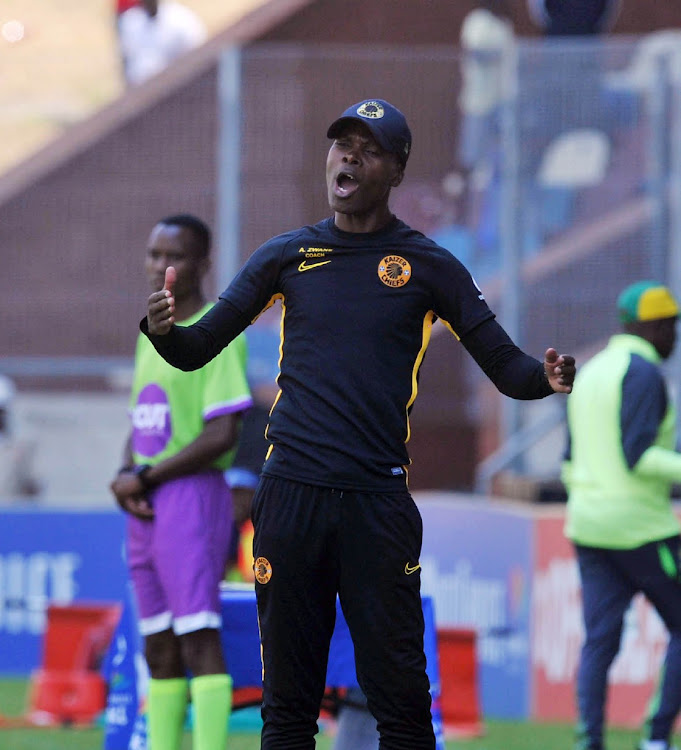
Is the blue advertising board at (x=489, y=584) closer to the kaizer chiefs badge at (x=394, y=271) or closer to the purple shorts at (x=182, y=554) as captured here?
the purple shorts at (x=182, y=554)

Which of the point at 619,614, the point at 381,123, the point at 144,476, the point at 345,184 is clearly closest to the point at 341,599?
the point at 345,184

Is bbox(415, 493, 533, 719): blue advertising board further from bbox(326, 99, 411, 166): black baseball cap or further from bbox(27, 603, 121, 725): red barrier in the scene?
bbox(326, 99, 411, 166): black baseball cap

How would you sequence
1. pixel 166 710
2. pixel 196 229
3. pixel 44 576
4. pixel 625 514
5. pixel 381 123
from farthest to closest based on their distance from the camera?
pixel 44 576 → pixel 625 514 → pixel 196 229 → pixel 166 710 → pixel 381 123

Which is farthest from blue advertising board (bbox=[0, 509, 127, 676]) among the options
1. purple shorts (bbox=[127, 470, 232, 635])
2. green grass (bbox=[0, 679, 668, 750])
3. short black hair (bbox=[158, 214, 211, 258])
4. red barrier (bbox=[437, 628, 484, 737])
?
short black hair (bbox=[158, 214, 211, 258])

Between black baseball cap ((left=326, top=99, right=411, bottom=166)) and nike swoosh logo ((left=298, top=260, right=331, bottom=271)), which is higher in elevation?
black baseball cap ((left=326, top=99, right=411, bottom=166))

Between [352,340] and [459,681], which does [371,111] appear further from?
[459,681]

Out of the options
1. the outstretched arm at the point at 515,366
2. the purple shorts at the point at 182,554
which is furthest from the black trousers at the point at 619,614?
the outstretched arm at the point at 515,366

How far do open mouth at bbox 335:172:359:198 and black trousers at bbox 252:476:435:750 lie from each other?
756 millimetres

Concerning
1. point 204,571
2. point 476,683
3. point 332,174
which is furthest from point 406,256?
point 476,683

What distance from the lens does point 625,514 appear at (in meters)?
6.98

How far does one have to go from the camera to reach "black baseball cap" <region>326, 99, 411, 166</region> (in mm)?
4164

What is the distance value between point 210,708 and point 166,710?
195mm

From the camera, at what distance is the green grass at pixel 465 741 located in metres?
7.52

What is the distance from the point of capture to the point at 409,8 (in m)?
11.5
